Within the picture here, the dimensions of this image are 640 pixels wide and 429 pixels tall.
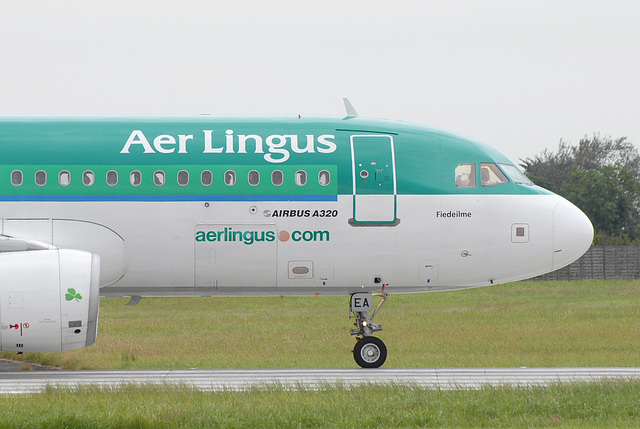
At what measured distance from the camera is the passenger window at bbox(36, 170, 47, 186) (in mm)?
19938

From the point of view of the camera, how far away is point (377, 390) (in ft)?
52.9

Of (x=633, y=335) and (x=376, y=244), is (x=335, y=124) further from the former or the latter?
(x=633, y=335)

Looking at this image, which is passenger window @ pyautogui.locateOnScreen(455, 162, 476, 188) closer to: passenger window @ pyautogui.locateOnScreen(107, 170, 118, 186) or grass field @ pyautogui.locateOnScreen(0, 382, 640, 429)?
grass field @ pyautogui.locateOnScreen(0, 382, 640, 429)

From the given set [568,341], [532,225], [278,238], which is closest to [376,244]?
[278,238]

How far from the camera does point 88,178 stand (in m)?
20.0

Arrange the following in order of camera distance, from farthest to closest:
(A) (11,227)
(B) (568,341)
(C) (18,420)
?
(B) (568,341) → (A) (11,227) → (C) (18,420)

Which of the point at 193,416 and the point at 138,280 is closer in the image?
the point at 193,416

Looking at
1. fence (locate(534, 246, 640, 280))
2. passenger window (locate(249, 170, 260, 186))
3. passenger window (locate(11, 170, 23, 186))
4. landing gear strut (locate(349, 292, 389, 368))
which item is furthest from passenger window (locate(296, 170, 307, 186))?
fence (locate(534, 246, 640, 280))

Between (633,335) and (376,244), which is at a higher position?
(376,244)

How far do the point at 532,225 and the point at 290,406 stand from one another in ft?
26.8

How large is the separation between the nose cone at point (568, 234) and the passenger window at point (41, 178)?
410 inches

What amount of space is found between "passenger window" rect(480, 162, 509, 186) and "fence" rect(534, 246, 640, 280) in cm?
4537

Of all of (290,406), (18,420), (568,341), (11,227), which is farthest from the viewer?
(568,341)

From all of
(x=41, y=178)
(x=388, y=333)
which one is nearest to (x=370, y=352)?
(x=41, y=178)
